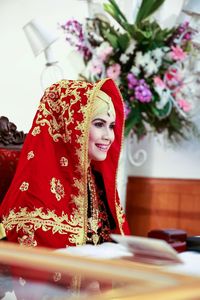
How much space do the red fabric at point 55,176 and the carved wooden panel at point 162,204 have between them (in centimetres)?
134

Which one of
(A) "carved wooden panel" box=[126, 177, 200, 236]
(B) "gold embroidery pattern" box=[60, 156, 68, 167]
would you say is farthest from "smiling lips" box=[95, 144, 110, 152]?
(A) "carved wooden panel" box=[126, 177, 200, 236]

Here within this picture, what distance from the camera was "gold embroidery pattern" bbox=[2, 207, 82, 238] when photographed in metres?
1.36

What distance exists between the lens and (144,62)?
7.54 feet

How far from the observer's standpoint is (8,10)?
3.50m

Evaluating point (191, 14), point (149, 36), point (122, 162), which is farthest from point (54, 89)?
point (191, 14)

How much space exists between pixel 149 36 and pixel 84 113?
3.21 ft

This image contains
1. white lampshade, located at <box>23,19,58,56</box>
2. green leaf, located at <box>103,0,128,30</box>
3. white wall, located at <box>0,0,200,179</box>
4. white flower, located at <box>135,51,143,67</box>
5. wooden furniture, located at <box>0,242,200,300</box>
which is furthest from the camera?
white wall, located at <box>0,0,200,179</box>

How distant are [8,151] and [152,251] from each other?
4.19 ft

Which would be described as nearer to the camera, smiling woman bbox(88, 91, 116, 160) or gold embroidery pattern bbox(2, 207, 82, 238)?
gold embroidery pattern bbox(2, 207, 82, 238)

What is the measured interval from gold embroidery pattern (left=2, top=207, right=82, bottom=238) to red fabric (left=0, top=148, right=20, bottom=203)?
0.21 meters

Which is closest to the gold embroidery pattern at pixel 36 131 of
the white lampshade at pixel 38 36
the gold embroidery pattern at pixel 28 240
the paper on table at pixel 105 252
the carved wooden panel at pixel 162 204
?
the gold embroidery pattern at pixel 28 240

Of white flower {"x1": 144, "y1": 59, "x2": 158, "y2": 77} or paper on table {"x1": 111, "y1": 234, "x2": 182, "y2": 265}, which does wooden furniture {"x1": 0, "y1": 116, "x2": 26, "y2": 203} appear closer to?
white flower {"x1": 144, "y1": 59, "x2": 158, "y2": 77}

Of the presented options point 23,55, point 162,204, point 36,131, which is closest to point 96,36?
point 162,204

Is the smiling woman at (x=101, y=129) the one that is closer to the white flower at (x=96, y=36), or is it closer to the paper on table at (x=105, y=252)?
the paper on table at (x=105, y=252)
